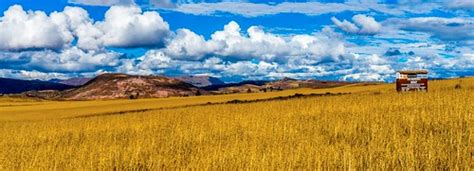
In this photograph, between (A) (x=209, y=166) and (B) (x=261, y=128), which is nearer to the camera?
(A) (x=209, y=166)

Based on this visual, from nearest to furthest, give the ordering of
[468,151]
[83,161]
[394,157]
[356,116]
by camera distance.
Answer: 1. [394,157]
2. [468,151]
3. [83,161]
4. [356,116]

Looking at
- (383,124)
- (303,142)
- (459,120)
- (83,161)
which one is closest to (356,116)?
(383,124)

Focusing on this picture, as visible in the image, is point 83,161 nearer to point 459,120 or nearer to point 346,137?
point 346,137

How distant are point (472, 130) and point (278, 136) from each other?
4727 mm

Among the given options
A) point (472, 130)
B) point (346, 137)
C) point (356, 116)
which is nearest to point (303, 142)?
point (346, 137)

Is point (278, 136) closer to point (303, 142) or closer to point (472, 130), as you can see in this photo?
point (303, 142)

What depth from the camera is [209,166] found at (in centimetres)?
958

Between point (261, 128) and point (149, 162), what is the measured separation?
6183mm

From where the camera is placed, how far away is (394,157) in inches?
359

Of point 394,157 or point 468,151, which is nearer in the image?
point 394,157

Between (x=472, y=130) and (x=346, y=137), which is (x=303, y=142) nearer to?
(x=346, y=137)

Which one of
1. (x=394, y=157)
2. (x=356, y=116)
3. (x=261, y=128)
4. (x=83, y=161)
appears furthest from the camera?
(x=356, y=116)

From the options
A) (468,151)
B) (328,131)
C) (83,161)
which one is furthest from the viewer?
(328,131)

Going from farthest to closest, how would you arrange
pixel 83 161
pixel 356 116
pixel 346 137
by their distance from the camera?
1. pixel 356 116
2. pixel 346 137
3. pixel 83 161
